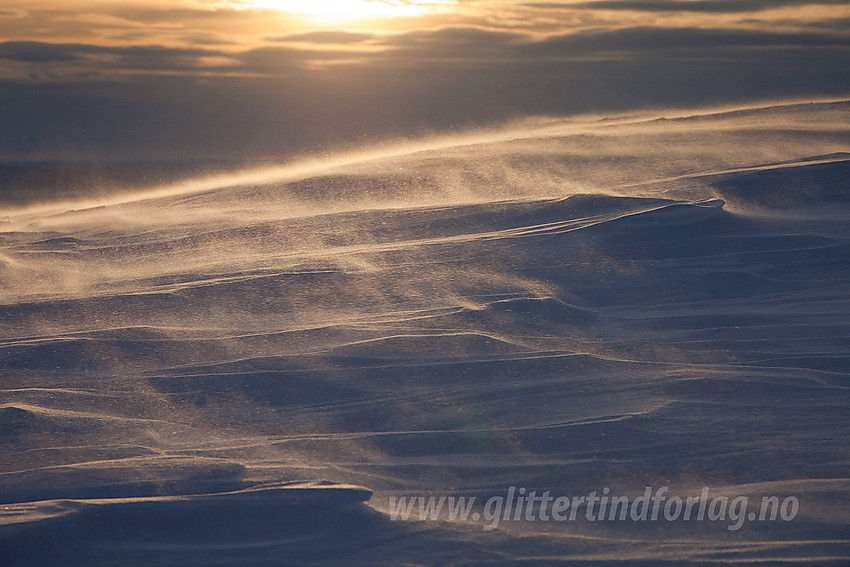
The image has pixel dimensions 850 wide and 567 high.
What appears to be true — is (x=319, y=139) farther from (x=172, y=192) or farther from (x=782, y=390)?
(x=782, y=390)

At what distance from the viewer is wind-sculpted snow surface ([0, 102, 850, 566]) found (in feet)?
6.05

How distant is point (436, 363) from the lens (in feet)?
8.16

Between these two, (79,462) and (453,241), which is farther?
(453,241)

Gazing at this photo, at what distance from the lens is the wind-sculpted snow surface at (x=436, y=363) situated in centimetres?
184

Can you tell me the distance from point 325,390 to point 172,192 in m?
2.58

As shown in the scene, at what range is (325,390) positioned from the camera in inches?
94.1

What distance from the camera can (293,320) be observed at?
2.78m

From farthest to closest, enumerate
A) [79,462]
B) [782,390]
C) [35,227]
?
[35,227] → [782,390] → [79,462]

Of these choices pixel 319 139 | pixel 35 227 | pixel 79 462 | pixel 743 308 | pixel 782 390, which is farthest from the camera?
pixel 319 139

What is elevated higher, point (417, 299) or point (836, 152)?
point (836, 152)

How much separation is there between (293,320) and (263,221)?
111 cm

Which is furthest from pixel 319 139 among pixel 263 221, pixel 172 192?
pixel 263 221

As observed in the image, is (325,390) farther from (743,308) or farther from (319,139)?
(319,139)

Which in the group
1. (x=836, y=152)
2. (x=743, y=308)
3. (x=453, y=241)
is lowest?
(x=743, y=308)
